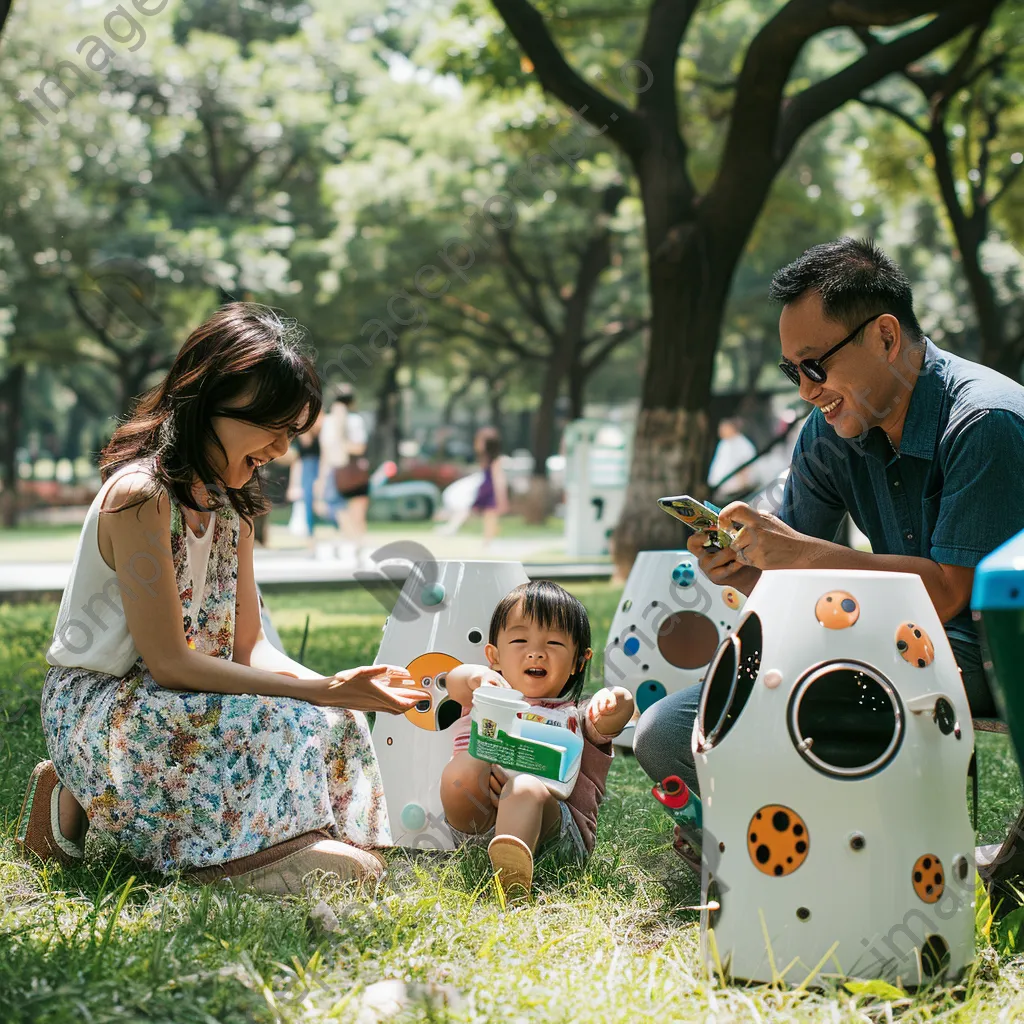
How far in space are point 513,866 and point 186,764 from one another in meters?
0.76

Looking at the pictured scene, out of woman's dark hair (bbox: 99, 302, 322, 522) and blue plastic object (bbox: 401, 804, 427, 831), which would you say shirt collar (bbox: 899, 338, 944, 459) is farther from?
blue plastic object (bbox: 401, 804, 427, 831)

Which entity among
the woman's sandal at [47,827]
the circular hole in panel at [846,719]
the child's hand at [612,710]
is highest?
the circular hole in panel at [846,719]

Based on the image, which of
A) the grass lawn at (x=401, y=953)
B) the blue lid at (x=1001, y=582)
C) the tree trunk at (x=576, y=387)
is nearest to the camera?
the blue lid at (x=1001, y=582)

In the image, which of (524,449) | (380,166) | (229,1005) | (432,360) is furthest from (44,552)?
(524,449)

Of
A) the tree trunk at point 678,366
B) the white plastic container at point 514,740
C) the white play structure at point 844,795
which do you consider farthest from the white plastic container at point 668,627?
the tree trunk at point 678,366

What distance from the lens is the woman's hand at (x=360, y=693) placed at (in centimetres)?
269

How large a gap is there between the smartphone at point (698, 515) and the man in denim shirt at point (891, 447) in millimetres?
44

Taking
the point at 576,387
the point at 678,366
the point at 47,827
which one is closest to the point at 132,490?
the point at 47,827

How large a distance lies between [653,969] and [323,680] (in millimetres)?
971

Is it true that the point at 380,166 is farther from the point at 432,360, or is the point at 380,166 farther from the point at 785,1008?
the point at 785,1008

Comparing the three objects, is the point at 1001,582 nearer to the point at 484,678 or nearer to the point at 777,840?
the point at 777,840

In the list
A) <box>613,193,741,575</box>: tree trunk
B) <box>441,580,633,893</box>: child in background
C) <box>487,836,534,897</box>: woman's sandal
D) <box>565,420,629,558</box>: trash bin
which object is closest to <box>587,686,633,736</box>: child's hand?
<box>441,580,633,893</box>: child in background

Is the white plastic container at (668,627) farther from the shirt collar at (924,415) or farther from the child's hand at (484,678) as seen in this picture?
the shirt collar at (924,415)

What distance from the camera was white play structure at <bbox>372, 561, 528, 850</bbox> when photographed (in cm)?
322
